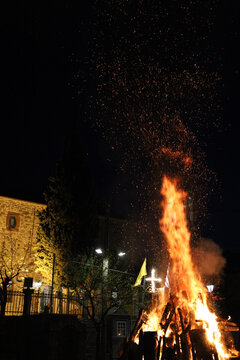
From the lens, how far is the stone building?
88.3 feet

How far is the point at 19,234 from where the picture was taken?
28.0 m

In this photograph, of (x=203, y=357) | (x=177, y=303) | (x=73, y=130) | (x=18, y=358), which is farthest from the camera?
(x=73, y=130)

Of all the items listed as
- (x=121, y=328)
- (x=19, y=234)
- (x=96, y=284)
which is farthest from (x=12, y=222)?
(x=121, y=328)

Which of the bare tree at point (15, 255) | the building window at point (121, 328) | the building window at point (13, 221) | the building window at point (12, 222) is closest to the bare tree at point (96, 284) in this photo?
the building window at point (121, 328)

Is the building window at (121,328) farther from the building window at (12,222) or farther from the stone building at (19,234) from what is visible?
the building window at (12,222)

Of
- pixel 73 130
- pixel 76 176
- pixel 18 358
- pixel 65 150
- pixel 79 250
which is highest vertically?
pixel 73 130

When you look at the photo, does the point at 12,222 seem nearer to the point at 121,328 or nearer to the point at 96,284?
the point at 96,284

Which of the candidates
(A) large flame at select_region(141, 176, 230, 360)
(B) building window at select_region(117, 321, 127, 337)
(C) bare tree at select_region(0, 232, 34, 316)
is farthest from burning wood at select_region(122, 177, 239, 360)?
(C) bare tree at select_region(0, 232, 34, 316)

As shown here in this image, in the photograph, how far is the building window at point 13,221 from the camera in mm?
27664

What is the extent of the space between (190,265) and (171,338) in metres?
5.20

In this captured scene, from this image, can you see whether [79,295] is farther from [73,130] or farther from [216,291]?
[216,291]

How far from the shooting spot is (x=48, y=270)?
25.7 meters

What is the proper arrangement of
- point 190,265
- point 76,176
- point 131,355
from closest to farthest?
1. point 131,355
2. point 190,265
3. point 76,176

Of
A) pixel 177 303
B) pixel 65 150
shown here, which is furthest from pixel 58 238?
pixel 177 303
